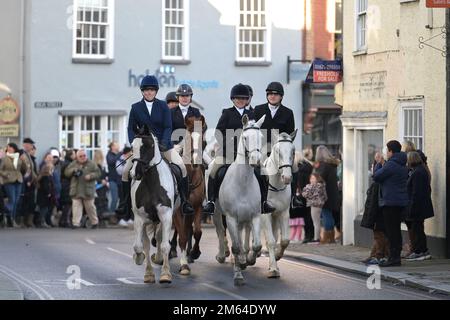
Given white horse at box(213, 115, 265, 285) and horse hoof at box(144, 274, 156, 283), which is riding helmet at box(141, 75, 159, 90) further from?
horse hoof at box(144, 274, 156, 283)

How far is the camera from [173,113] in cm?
2003

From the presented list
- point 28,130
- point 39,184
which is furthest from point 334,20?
point 39,184

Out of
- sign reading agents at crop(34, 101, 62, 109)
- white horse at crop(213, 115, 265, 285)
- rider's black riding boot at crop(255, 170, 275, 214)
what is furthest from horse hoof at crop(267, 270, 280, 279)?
sign reading agents at crop(34, 101, 62, 109)

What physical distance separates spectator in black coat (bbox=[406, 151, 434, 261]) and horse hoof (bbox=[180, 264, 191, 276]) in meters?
4.70

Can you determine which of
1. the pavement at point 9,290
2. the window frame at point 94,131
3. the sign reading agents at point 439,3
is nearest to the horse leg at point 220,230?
the pavement at point 9,290

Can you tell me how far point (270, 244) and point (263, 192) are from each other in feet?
2.68

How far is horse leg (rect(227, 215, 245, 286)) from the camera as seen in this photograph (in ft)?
56.0

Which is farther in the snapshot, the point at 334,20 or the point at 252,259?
the point at 334,20

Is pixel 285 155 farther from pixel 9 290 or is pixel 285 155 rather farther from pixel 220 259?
pixel 9 290

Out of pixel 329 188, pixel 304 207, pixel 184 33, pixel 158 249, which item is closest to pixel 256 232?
pixel 158 249

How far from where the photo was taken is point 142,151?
55.9ft

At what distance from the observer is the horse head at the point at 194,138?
19656 millimetres
